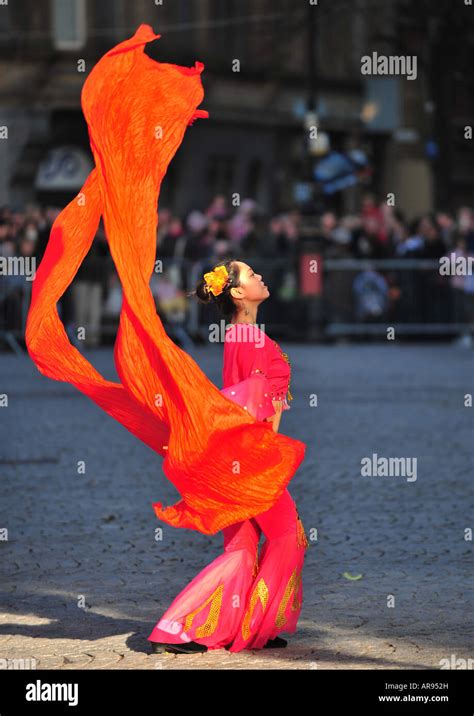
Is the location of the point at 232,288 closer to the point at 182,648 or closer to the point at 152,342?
the point at 152,342

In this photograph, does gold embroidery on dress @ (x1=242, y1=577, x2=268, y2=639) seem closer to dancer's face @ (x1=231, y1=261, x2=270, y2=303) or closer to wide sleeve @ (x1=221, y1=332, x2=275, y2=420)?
wide sleeve @ (x1=221, y1=332, x2=275, y2=420)

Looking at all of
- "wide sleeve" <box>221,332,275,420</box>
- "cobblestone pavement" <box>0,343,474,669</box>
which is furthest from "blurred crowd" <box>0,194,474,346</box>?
"wide sleeve" <box>221,332,275,420</box>

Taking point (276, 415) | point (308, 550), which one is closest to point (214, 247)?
point (308, 550)

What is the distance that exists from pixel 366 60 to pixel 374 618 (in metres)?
40.0

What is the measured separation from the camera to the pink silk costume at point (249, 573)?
6.64m

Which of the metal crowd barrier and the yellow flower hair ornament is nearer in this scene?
the yellow flower hair ornament

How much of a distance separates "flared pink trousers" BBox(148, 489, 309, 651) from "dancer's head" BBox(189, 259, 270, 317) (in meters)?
0.74

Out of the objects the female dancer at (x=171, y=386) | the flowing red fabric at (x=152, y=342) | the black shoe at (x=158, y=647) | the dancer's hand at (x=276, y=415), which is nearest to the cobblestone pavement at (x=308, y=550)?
the black shoe at (x=158, y=647)

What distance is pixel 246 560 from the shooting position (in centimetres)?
674

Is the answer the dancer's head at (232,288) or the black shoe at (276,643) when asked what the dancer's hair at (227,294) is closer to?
the dancer's head at (232,288)

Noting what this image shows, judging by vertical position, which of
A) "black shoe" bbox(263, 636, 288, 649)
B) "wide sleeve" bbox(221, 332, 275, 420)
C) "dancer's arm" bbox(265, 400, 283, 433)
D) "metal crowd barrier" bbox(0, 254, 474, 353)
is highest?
"metal crowd barrier" bbox(0, 254, 474, 353)

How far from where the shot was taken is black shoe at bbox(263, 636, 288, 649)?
22.4 ft

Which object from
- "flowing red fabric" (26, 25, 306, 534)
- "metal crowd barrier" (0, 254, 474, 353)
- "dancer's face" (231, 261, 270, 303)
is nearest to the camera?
"flowing red fabric" (26, 25, 306, 534)
